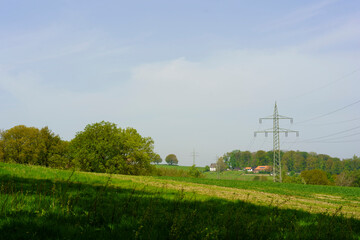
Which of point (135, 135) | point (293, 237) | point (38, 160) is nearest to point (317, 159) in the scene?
point (135, 135)

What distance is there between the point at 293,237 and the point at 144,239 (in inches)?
115

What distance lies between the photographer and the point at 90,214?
18.1 feet

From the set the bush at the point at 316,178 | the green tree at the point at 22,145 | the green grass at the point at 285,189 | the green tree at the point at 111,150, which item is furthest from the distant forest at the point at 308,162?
the green tree at the point at 22,145

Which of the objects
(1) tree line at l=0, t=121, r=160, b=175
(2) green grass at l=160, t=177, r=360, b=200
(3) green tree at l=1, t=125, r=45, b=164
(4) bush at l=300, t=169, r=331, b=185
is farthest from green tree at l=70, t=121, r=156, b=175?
(4) bush at l=300, t=169, r=331, b=185

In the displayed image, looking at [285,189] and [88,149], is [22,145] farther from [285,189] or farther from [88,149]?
[285,189]

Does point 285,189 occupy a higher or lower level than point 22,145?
lower

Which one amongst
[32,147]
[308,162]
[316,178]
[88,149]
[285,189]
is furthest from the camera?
[308,162]

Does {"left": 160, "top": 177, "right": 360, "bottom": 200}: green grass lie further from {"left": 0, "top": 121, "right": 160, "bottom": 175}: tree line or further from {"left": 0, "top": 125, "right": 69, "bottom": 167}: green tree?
{"left": 0, "top": 125, "right": 69, "bottom": 167}: green tree

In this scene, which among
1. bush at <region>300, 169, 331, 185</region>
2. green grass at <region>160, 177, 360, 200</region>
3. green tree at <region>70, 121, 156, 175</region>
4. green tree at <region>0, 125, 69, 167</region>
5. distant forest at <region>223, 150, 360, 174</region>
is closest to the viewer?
green grass at <region>160, 177, 360, 200</region>

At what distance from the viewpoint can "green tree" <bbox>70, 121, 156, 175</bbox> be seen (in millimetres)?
55031

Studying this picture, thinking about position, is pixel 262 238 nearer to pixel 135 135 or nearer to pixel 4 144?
pixel 135 135

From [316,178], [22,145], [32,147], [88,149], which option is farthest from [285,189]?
[316,178]

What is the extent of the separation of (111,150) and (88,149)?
15.3 ft

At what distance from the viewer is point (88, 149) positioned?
5553 centimetres
